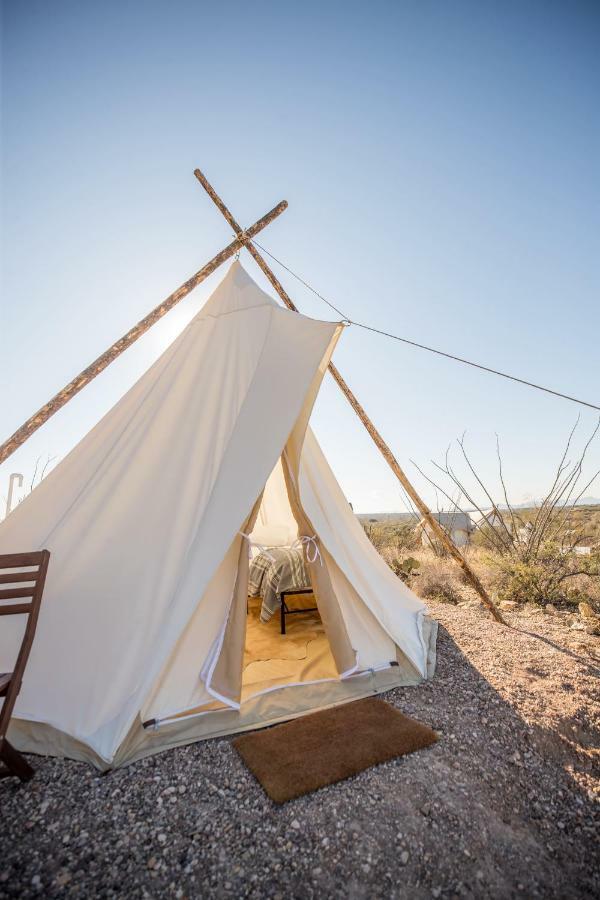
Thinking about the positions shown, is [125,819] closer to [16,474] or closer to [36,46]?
[36,46]

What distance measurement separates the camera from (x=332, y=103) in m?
4.06

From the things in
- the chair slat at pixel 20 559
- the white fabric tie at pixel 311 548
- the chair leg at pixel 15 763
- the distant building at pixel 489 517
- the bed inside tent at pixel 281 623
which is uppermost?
the distant building at pixel 489 517

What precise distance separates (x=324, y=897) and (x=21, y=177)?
5670 mm

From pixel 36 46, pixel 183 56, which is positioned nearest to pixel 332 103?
pixel 183 56

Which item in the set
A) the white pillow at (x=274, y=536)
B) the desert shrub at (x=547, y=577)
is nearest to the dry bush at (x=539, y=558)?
the desert shrub at (x=547, y=577)

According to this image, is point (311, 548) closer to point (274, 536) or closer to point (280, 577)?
point (280, 577)

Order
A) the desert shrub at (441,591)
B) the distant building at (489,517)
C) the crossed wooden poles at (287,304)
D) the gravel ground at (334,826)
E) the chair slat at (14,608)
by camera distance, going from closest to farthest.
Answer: the gravel ground at (334,826) < the chair slat at (14,608) < the crossed wooden poles at (287,304) < the desert shrub at (441,591) < the distant building at (489,517)

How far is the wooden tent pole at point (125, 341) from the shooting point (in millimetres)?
3119

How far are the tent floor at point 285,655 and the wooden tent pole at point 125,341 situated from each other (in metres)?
2.72

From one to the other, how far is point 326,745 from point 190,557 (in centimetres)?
142

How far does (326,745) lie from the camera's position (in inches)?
88.8

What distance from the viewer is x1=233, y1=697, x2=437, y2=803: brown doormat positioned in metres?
1.97

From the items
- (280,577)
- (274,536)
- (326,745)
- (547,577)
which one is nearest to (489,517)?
(547,577)

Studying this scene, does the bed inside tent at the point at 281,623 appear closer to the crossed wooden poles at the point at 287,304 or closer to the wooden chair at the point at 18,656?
the wooden chair at the point at 18,656
